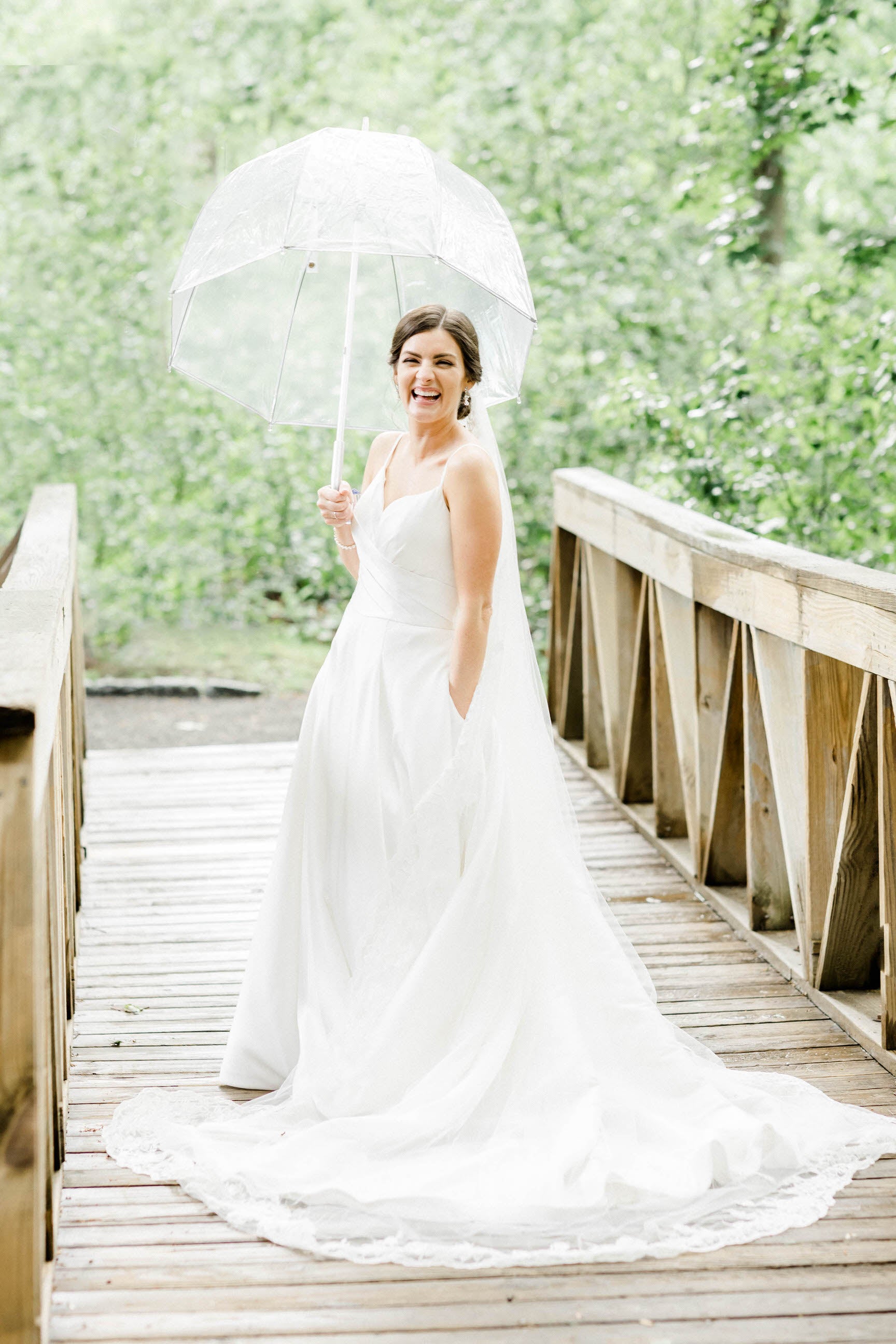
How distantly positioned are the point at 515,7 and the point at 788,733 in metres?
7.29

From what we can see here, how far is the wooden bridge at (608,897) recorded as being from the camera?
226 cm

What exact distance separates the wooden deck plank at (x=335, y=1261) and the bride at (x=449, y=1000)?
0.08 m

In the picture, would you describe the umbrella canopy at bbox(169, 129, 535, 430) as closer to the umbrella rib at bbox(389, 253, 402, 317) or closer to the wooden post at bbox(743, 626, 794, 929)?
the umbrella rib at bbox(389, 253, 402, 317)

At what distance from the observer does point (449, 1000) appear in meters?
2.98

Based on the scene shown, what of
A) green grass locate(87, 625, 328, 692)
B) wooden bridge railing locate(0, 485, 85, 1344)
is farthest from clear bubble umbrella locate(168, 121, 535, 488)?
green grass locate(87, 625, 328, 692)

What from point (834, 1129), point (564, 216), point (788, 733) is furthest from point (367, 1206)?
point (564, 216)

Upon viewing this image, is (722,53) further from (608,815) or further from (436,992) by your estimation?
(436,992)

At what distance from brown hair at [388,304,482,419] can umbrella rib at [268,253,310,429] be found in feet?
1.66

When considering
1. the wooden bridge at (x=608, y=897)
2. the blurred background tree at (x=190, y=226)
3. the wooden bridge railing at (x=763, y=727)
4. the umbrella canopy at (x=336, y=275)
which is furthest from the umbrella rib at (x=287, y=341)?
the blurred background tree at (x=190, y=226)

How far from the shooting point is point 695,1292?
236cm

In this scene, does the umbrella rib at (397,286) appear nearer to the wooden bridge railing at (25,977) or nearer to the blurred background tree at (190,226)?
the wooden bridge railing at (25,977)

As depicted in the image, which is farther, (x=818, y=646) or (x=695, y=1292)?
(x=818, y=646)

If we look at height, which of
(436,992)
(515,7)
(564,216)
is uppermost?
(515,7)

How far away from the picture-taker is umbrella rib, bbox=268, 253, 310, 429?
355 centimetres
